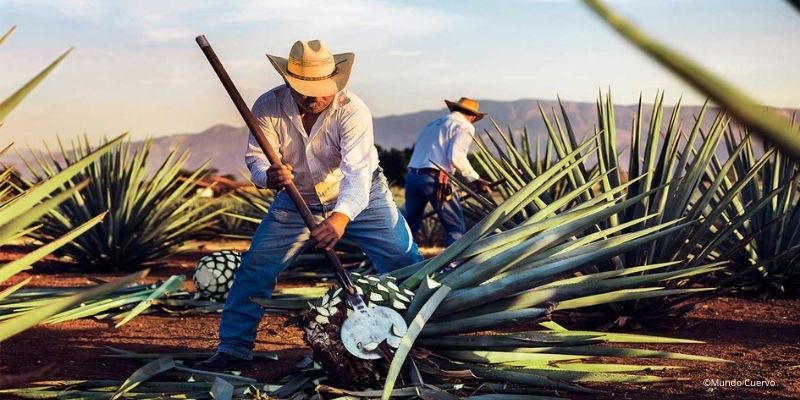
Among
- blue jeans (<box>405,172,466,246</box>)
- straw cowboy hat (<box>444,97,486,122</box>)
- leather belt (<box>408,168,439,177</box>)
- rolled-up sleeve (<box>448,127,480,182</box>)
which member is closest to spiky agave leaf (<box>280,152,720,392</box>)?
blue jeans (<box>405,172,466,246</box>)

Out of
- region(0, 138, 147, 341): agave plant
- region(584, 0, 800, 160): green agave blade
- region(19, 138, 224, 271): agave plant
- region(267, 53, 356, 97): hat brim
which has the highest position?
region(584, 0, 800, 160): green agave blade

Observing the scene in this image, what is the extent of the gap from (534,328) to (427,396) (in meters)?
2.12

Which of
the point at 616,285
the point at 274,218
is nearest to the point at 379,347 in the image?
the point at 616,285

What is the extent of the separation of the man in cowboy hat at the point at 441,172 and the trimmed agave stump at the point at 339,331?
4.87m

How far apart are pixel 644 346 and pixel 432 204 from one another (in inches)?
159

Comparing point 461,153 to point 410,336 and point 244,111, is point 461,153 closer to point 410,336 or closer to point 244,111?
point 244,111

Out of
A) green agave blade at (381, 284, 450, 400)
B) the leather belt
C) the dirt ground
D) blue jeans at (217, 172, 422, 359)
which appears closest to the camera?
green agave blade at (381, 284, 450, 400)

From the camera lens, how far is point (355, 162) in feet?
15.8

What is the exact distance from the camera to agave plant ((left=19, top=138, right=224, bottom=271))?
10.2m

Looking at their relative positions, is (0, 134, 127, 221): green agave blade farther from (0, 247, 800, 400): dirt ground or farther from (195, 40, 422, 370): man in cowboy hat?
(195, 40, 422, 370): man in cowboy hat

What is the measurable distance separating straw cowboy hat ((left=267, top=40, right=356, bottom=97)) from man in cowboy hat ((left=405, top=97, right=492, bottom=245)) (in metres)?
3.97

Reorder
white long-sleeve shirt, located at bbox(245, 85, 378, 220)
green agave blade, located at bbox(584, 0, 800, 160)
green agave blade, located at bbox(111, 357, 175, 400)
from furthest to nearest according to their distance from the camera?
white long-sleeve shirt, located at bbox(245, 85, 378, 220) < green agave blade, located at bbox(111, 357, 175, 400) < green agave blade, located at bbox(584, 0, 800, 160)

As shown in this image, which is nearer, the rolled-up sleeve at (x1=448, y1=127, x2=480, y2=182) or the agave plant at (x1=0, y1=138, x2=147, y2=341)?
the agave plant at (x1=0, y1=138, x2=147, y2=341)

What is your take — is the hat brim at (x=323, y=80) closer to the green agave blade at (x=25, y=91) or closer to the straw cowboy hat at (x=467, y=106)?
the green agave blade at (x=25, y=91)
